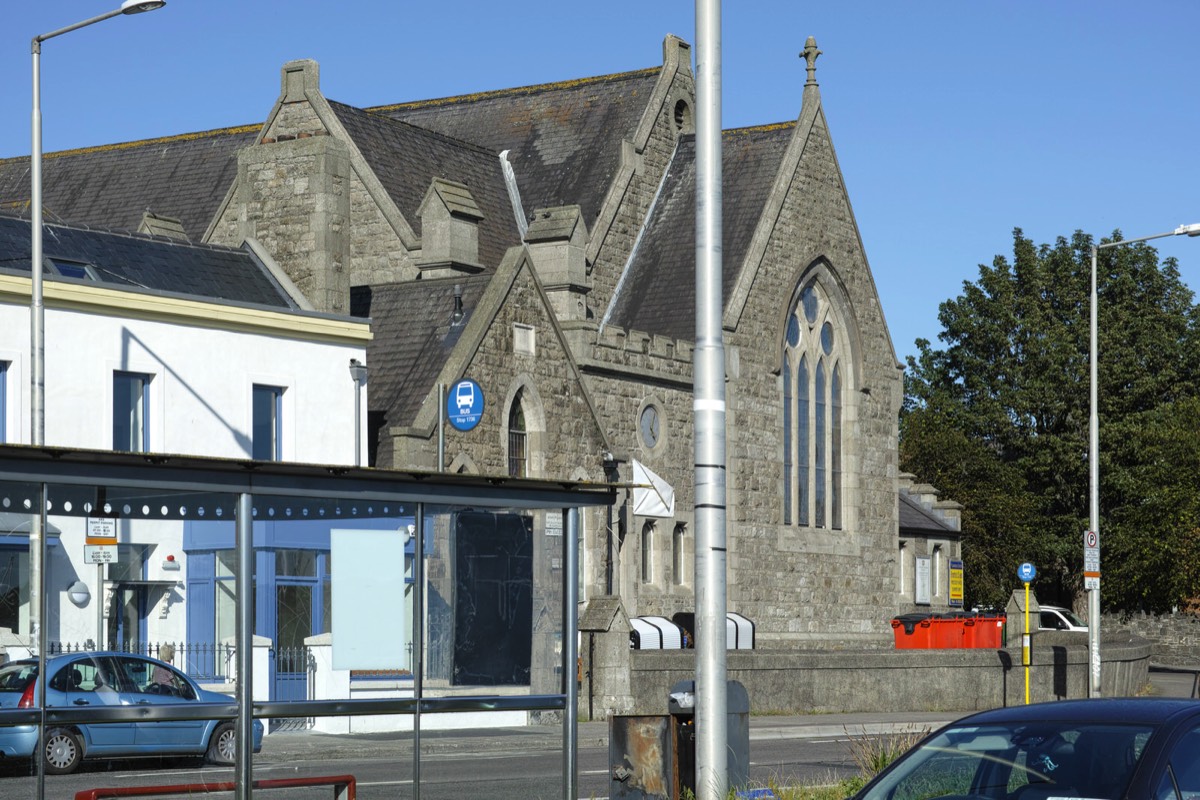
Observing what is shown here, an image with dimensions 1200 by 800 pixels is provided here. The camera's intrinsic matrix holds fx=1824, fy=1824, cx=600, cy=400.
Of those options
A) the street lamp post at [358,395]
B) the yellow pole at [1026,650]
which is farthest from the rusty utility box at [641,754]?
the yellow pole at [1026,650]

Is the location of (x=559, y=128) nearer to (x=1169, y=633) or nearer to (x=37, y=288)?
(x=37, y=288)

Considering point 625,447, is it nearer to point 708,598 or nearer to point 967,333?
point 708,598

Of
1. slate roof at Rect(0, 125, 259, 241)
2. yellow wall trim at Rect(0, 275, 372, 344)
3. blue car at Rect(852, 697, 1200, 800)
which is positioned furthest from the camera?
slate roof at Rect(0, 125, 259, 241)

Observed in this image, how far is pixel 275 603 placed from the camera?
10.7m

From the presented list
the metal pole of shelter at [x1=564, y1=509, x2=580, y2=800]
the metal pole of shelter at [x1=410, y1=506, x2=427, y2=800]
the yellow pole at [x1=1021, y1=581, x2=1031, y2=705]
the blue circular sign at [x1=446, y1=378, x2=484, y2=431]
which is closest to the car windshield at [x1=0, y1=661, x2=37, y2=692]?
the metal pole of shelter at [x1=410, y1=506, x2=427, y2=800]

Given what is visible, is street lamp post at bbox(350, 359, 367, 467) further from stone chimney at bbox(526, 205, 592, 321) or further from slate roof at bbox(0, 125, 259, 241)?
slate roof at bbox(0, 125, 259, 241)

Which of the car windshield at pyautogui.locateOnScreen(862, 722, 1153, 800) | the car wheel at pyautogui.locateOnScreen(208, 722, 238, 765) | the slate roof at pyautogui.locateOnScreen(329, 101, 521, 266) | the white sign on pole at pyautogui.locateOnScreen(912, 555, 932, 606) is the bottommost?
the white sign on pole at pyautogui.locateOnScreen(912, 555, 932, 606)

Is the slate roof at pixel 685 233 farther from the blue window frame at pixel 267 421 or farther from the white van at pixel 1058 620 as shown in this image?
the white van at pixel 1058 620

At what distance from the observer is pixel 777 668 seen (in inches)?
1210

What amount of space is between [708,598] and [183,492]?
354 centimetres

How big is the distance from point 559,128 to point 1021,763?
1572 inches

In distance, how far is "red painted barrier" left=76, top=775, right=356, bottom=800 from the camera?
9570 millimetres

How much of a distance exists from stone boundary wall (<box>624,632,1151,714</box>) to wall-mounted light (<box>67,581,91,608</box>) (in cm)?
1857

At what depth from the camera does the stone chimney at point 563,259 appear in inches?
1495
